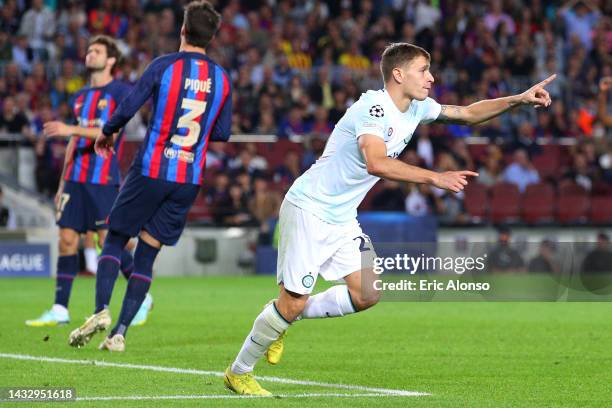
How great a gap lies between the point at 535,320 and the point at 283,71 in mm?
11260

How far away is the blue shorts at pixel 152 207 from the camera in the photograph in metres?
9.29

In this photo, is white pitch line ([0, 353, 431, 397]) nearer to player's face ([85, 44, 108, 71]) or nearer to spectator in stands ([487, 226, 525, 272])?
player's face ([85, 44, 108, 71])

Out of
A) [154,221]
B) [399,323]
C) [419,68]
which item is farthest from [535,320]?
[419,68]

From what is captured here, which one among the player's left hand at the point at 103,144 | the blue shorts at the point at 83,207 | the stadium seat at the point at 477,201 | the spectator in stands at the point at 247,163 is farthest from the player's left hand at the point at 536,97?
the stadium seat at the point at 477,201

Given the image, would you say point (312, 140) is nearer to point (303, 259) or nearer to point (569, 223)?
point (569, 223)

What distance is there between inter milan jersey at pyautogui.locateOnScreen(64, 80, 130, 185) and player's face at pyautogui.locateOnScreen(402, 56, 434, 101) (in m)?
4.47

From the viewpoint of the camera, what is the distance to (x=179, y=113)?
365 inches

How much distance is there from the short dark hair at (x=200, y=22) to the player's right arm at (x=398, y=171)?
8.59ft

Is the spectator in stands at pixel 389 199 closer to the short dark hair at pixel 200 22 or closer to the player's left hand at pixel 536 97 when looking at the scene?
the short dark hair at pixel 200 22

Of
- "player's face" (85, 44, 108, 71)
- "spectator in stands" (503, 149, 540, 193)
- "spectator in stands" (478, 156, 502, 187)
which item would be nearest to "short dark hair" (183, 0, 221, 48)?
"player's face" (85, 44, 108, 71)

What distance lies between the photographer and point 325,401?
691 centimetres

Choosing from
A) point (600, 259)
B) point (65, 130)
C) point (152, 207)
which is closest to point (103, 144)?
point (152, 207)

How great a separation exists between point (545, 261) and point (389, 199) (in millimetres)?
2726
